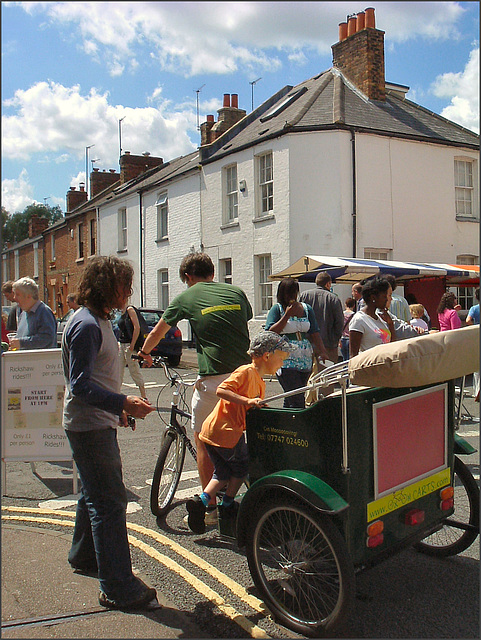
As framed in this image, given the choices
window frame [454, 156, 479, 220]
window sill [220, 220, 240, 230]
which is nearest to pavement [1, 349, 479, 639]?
window sill [220, 220, 240, 230]

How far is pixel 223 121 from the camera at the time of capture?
23.9 meters

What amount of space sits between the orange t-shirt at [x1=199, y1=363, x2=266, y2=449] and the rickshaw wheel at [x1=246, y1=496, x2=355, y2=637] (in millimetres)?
661

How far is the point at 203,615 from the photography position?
10.7 feet

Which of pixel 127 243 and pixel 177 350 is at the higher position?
pixel 127 243

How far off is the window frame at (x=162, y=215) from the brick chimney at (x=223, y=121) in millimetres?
3063

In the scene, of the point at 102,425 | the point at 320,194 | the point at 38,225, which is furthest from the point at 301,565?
the point at 38,225

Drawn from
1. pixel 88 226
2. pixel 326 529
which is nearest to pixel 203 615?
pixel 326 529

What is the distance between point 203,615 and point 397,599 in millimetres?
1105

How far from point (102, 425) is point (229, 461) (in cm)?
99

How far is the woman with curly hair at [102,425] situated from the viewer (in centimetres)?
316

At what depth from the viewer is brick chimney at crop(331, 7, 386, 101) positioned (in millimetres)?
19391

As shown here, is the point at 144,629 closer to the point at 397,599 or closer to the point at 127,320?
the point at 397,599

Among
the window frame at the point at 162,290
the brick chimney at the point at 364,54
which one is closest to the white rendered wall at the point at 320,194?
the brick chimney at the point at 364,54

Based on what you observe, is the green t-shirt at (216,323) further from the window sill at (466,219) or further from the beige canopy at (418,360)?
the window sill at (466,219)
